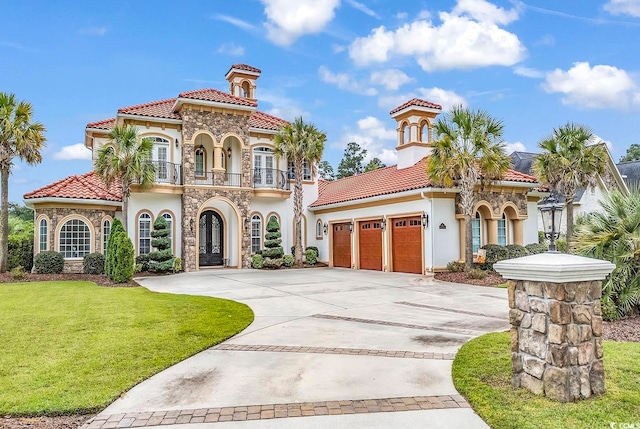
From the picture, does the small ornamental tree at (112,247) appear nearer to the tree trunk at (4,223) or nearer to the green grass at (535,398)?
the tree trunk at (4,223)

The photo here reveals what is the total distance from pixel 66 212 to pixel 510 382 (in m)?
20.3

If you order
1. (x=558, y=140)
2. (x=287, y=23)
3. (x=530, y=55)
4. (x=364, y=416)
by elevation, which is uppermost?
(x=287, y=23)

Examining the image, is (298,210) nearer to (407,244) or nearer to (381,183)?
(381,183)

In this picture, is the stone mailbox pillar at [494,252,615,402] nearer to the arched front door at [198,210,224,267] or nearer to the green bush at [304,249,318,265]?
the green bush at [304,249,318,265]

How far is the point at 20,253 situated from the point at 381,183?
16467 mm

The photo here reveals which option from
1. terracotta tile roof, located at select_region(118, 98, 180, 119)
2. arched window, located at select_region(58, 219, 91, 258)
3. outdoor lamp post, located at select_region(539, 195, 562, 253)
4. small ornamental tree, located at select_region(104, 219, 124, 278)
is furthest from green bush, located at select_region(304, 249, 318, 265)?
outdoor lamp post, located at select_region(539, 195, 562, 253)

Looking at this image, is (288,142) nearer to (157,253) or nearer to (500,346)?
(157,253)

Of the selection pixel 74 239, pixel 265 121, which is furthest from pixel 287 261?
pixel 74 239

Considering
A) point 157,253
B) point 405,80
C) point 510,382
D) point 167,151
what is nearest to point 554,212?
point 510,382

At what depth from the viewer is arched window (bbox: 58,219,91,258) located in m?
20.4

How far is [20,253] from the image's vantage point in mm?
20297

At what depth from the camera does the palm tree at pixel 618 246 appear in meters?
8.13

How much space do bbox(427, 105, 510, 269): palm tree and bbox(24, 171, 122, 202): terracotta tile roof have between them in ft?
45.7

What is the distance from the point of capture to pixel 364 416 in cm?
425
